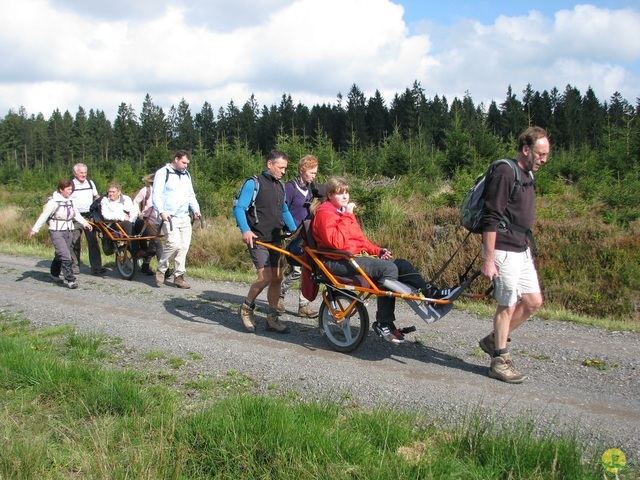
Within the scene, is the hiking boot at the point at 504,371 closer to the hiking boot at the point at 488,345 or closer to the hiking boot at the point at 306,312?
the hiking boot at the point at 488,345

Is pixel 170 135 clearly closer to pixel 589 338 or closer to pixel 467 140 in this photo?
pixel 467 140

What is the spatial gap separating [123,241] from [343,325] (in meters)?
7.02

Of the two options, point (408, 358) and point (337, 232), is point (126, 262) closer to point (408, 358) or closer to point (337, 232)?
point (337, 232)

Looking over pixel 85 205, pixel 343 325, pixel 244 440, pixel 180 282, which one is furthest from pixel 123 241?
pixel 244 440

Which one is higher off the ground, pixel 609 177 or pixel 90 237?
pixel 609 177

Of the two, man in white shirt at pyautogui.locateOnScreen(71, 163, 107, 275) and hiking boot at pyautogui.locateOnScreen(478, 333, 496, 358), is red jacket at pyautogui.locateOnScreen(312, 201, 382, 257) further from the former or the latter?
man in white shirt at pyautogui.locateOnScreen(71, 163, 107, 275)

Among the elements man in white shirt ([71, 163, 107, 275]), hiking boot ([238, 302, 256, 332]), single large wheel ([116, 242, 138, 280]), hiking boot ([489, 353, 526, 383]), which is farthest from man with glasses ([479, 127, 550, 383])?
man in white shirt ([71, 163, 107, 275])

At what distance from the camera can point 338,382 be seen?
17.7 feet

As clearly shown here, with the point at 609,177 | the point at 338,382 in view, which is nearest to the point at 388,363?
the point at 338,382

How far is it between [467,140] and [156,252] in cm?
1214

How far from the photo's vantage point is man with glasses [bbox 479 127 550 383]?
5250mm

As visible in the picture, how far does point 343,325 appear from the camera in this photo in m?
6.52

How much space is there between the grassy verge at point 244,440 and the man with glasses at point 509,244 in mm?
1274

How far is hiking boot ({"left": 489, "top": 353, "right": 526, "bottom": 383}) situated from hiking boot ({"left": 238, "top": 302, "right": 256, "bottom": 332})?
3.12 m
